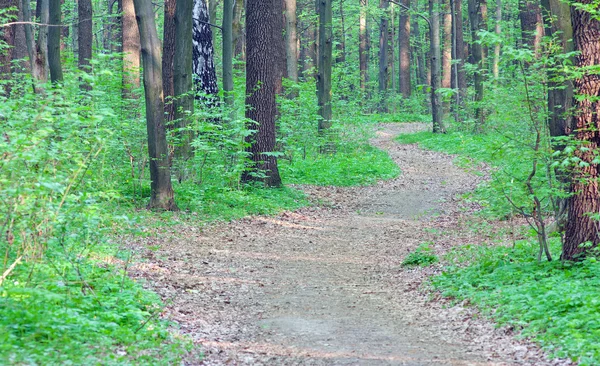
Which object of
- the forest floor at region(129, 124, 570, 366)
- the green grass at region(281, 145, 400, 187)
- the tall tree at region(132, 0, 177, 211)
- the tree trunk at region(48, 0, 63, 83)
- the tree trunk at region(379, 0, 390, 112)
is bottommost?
the forest floor at region(129, 124, 570, 366)

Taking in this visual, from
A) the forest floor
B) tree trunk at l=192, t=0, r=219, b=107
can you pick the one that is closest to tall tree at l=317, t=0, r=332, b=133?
tree trunk at l=192, t=0, r=219, b=107

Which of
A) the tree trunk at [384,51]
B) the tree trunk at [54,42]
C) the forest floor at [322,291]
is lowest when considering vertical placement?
the forest floor at [322,291]

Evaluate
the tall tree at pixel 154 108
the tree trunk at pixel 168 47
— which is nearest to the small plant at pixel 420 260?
the tall tree at pixel 154 108

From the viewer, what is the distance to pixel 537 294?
6.31 metres

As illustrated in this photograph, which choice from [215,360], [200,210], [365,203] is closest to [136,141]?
[200,210]

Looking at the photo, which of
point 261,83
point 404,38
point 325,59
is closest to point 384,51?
point 404,38

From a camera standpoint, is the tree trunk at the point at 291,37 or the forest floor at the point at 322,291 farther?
the tree trunk at the point at 291,37

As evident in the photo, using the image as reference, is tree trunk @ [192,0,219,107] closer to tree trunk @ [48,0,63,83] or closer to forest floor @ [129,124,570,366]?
tree trunk @ [48,0,63,83]

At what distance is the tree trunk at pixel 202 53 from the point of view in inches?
602

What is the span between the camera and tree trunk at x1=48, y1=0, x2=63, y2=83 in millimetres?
13352

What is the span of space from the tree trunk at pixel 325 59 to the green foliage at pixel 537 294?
12.0 metres

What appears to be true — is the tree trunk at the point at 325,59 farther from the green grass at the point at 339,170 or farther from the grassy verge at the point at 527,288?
the grassy verge at the point at 527,288

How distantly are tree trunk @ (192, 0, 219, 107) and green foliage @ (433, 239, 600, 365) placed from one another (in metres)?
8.84

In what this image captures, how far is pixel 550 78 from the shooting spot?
7.08 m
